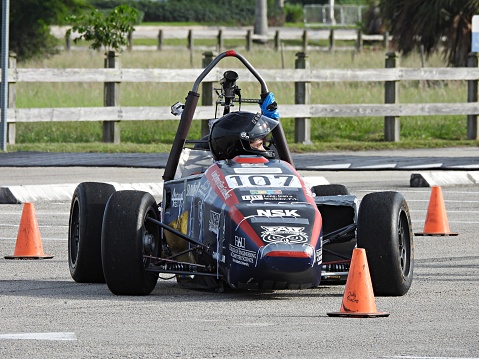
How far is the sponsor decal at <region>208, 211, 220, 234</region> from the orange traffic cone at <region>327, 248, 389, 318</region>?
1121mm

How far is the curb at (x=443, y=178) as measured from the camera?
18797mm

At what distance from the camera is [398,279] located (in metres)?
9.49

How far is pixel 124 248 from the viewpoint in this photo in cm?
949

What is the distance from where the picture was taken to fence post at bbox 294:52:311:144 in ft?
86.4

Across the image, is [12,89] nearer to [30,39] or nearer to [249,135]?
[249,135]

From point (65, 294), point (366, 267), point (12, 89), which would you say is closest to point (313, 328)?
point (366, 267)

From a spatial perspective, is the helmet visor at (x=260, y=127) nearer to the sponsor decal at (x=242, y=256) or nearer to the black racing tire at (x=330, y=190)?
the black racing tire at (x=330, y=190)

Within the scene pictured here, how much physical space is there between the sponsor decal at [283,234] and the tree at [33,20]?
44.0 meters

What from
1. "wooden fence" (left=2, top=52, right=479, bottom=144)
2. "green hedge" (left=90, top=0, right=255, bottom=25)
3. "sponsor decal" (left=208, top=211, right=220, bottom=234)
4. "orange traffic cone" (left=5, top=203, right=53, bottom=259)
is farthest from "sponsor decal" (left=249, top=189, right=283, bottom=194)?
"green hedge" (left=90, top=0, right=255, bottom=25)

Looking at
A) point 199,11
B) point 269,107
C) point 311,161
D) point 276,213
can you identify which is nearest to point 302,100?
point 311,161

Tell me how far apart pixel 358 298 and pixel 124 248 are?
1.72m

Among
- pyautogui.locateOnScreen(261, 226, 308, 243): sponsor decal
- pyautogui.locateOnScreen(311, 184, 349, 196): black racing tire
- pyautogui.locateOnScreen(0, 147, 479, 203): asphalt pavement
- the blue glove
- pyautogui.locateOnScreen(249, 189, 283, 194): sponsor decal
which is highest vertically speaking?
the blue glove

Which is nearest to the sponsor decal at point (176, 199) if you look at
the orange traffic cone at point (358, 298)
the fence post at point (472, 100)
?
the orange traffic cone at point (358, 298)

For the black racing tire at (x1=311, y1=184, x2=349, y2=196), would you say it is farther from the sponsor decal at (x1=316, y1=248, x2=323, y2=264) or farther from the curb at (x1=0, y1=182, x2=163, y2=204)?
the curb at (x1=0, y1=182, x2=163, y2=204)
